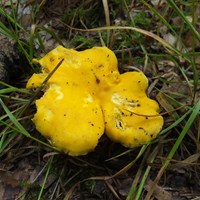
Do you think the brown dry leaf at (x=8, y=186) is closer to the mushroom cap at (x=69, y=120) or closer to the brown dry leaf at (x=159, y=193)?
the mushroom cap at (x=69, y=120)

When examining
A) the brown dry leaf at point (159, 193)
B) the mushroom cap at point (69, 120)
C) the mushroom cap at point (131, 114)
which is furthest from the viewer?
the brown dry leaf at point (159, 193)

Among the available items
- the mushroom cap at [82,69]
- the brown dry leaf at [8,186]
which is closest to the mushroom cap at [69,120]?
the mushroom cap at [82,69]

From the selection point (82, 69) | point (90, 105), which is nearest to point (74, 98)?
point (90, 105)

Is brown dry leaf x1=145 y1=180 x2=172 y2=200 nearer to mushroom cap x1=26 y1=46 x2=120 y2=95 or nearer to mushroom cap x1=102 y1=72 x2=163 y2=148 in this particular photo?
mushroom cap x1=102 y1=72 x2=163 y2=148

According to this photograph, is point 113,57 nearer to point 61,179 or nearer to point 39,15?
point 61,179

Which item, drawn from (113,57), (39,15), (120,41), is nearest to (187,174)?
(113,57)

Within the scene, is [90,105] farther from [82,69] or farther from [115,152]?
[115,152]
